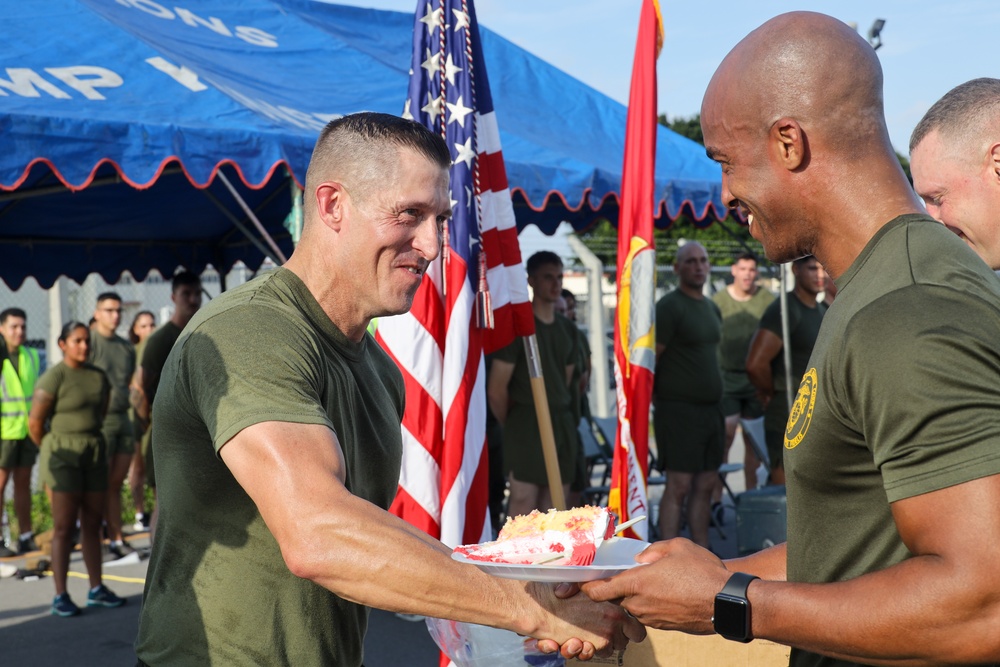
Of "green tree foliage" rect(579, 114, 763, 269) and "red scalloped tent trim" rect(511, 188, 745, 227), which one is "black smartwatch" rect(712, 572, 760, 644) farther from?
"red scalloped tent trim" rect(511, 188, 745, 227)

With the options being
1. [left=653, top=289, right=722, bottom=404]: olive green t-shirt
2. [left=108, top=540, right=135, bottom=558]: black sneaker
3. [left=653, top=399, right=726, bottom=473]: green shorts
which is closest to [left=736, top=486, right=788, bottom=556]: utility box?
[left=653, top=399, right=726, bottom=473]: green shorts

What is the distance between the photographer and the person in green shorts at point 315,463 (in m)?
1.91

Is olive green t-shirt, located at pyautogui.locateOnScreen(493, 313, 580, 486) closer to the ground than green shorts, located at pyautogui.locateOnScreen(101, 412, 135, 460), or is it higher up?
higher up

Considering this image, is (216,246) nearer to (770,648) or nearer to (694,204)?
(694,204)

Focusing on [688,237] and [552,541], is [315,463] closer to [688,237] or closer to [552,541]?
[552,541]

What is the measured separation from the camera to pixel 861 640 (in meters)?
1.47

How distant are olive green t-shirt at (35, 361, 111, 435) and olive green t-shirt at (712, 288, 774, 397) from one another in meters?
6.12

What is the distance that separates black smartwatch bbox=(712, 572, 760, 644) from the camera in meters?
1.61

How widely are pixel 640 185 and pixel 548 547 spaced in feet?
12.5

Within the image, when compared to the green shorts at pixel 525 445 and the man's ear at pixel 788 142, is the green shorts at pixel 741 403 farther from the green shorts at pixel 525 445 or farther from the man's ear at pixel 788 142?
the man's ear at pixel 788 142

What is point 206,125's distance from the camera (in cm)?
555

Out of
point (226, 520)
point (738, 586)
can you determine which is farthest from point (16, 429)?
point (738, 586)

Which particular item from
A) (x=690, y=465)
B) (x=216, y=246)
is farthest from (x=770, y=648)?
(x=216, y=246)

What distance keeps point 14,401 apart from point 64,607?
2.81 metres
